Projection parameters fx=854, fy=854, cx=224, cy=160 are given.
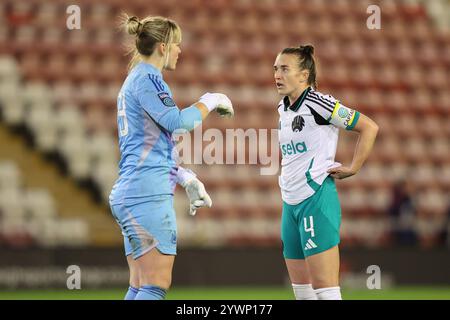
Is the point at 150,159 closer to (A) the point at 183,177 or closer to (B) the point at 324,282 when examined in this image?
(A) the point at 183,177

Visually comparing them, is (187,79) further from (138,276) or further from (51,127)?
(138,276)

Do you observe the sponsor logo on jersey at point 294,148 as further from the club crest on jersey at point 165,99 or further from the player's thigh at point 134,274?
the player's thigh at point 134,274

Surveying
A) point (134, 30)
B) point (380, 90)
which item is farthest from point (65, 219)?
point (134, 30)

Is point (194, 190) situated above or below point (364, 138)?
below

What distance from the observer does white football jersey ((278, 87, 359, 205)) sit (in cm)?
471

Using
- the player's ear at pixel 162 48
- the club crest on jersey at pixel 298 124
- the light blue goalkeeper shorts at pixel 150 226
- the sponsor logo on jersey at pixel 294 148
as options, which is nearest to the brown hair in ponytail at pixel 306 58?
the club crest on jersey at pixel 298 124

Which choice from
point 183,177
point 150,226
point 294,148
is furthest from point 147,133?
point 294,148

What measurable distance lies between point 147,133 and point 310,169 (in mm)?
1025

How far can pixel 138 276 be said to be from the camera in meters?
4.29

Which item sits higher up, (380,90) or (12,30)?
(12,30)

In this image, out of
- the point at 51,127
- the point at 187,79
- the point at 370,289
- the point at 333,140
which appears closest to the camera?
the point at 333,140

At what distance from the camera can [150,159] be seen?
13.8ft

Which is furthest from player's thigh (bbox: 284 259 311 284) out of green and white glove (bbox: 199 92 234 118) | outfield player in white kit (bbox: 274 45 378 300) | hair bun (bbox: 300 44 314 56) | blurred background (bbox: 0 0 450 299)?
blurred background (bbox: 0 0 450 299)

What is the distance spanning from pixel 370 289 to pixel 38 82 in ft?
17.3
